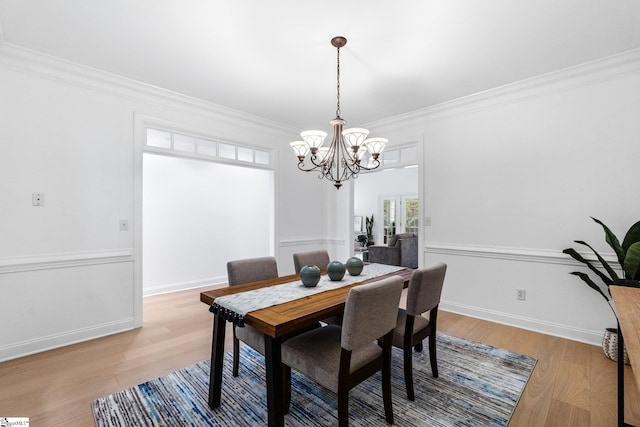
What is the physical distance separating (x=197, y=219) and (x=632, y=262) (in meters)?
5.19

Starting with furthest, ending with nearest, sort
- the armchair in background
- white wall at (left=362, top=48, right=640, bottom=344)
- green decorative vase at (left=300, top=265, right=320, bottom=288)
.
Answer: the armchair in background
white wall at (left=362, top=48, right=640, bottom=344)
green decorative vase at (left=300, top=265, right=320, bottom=288)

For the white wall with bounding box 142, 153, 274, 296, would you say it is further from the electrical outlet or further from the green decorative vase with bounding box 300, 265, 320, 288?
the green decorative vase with bounding box 300, 265, 320, 288

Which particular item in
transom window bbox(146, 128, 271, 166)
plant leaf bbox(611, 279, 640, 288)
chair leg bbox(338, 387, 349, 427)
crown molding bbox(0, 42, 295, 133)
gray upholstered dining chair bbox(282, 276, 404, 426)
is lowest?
chair leg bbox(338, 387, 349, 427)

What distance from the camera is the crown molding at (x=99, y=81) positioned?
2.54 metres

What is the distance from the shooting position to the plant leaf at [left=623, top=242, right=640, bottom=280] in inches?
84.9

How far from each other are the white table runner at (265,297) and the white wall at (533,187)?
70.4 inches

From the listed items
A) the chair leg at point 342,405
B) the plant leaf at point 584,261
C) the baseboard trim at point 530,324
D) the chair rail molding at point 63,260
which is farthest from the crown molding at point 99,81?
the plant leaf at point 584,261

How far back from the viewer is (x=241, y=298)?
6.14ft

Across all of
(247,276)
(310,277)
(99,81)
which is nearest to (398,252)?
(247,276)

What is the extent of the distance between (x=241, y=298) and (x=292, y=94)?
2472 millimetres

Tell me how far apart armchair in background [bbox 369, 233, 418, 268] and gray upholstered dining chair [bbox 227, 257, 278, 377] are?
411cm

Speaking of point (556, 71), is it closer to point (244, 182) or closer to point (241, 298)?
point (241, 298)

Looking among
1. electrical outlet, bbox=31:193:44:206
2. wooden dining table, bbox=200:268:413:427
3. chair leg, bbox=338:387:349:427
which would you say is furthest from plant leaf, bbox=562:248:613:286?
electrical outlet, bbox=31:193:44:206

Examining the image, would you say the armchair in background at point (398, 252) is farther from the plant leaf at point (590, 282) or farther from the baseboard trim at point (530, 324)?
the plant leaf at point (590, 282)
